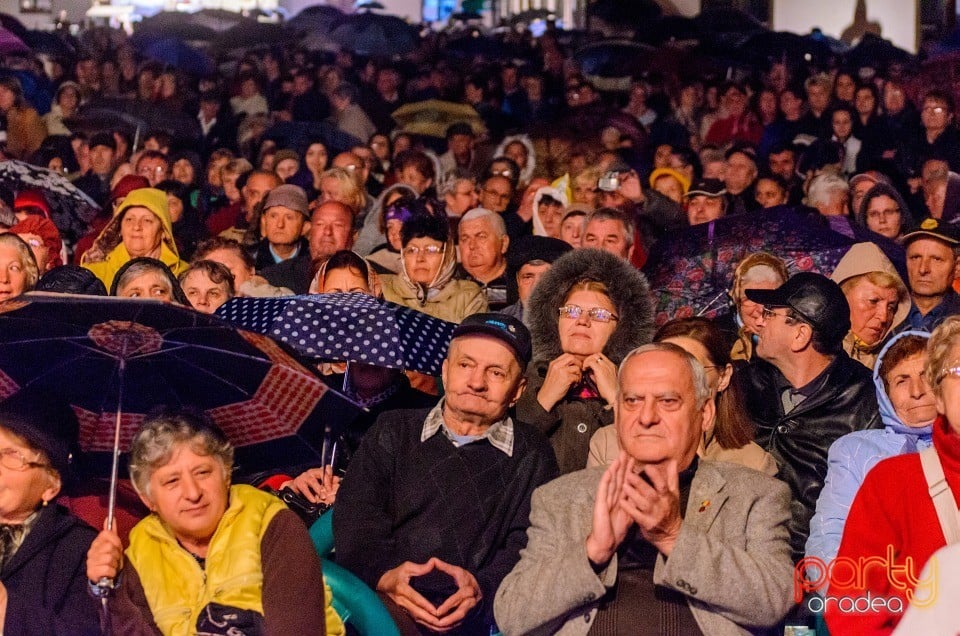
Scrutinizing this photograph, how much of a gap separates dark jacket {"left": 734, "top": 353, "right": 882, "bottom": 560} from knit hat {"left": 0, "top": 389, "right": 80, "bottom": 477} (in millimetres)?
2502

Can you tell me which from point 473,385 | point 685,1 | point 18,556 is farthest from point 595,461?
point 685,1

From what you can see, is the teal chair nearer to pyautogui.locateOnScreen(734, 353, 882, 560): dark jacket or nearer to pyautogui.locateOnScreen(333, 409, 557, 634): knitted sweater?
pyautogui.locateOnScreen(333, 409, 557, 634): knitted sweater

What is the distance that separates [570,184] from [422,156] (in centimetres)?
188

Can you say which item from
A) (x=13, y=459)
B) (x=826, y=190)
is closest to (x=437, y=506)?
(x=13, y=459)

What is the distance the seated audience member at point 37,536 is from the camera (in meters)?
4.95

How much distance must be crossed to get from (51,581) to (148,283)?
2.45 meters

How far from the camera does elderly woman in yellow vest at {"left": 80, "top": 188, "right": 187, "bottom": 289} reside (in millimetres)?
8945

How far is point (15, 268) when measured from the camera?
725cm

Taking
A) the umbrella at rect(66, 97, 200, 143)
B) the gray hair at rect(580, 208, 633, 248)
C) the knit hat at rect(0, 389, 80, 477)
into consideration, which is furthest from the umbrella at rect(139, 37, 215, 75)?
the knit hat at rect(0, 389, 80, 477)

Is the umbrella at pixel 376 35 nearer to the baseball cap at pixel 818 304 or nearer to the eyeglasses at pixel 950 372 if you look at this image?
the baseball cap at pixel 818 304

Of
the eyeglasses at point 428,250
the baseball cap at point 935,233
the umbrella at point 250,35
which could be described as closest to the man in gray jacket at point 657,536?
the eyeglasses at point 428,250

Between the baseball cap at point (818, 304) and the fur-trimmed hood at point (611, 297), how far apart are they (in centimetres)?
54

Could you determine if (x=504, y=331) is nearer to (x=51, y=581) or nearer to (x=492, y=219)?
(x=51, y=581)

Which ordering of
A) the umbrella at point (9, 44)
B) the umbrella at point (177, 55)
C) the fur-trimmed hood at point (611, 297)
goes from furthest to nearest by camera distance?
the umbrella at point (177, 55)
the umbrella at point (9, 44)
the fur-trimmed hood at point (611, 297)
